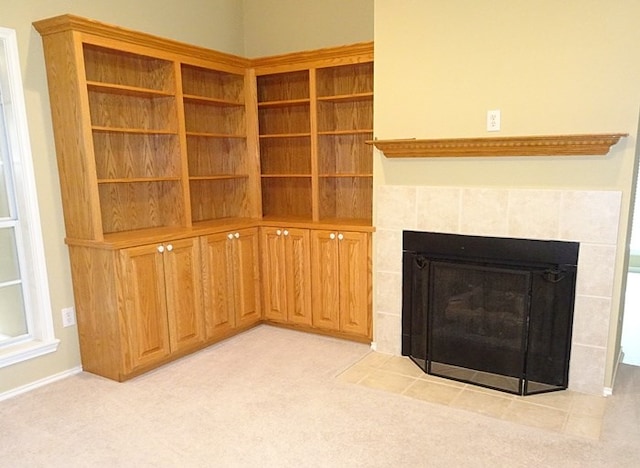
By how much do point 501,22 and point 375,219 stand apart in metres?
1.43

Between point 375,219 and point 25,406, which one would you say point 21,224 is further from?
point 375,219

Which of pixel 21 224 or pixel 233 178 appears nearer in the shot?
pixel 21 224

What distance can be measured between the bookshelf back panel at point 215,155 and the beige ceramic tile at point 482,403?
2.46 m

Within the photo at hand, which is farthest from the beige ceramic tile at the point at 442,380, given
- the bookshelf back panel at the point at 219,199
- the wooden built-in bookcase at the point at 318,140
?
the bookshelf back panel at the point at 219,199

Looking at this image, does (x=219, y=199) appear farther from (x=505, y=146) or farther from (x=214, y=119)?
(x=505, y=146)

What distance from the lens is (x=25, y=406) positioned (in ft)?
8.98

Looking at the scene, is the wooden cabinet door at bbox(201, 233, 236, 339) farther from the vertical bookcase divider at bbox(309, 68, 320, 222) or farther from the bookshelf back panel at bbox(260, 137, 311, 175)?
the bookshelf back panel at bbox(260, 137, 311, 175)

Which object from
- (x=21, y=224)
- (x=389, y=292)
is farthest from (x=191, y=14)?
(x=389, y=292)

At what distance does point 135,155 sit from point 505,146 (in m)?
2.52

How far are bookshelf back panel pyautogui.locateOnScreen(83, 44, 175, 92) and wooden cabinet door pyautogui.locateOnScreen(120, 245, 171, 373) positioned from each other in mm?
1208

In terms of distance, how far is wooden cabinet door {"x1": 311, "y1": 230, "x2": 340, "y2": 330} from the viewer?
3.60 m

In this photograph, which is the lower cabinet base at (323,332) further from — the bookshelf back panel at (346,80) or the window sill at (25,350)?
the bookshelf back panel at (346,80)

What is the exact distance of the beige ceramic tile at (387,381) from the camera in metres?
2.90

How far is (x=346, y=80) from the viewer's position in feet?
12.7
